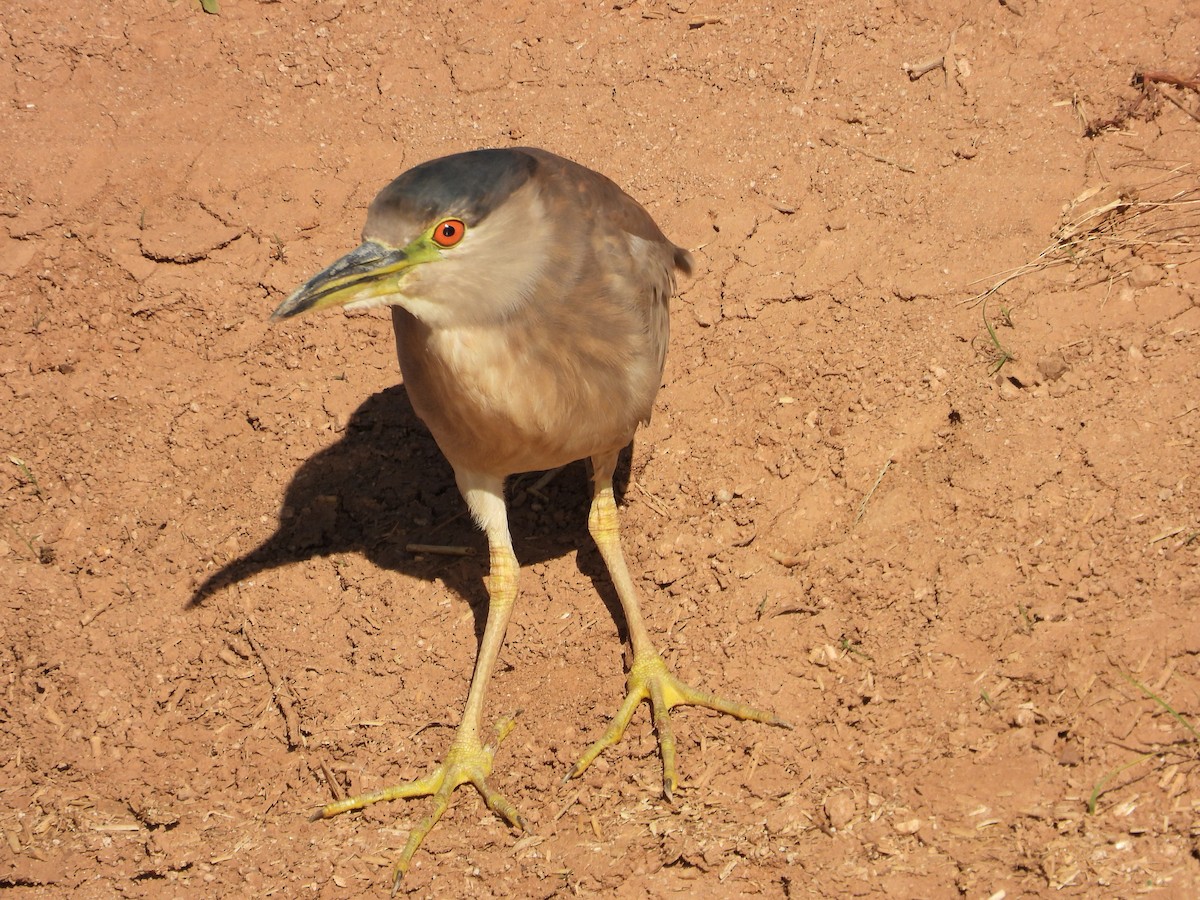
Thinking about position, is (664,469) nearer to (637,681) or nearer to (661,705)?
(637,681)

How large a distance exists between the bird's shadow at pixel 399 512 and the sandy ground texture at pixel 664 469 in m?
0.02

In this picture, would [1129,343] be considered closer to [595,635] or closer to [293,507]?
[595,635]

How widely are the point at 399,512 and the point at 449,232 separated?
92.4 inches

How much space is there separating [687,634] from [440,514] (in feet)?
5.13

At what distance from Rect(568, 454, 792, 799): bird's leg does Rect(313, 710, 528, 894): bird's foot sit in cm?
35

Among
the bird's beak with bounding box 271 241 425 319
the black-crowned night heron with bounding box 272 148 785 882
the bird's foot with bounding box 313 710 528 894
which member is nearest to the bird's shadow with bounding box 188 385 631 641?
the black-crowned night heron with bounding box 272 148 785 882

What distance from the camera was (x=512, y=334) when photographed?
4.07 m

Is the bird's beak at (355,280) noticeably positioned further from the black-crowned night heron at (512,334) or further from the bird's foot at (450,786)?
the bird's foot at (450,786)

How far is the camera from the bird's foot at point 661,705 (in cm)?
455

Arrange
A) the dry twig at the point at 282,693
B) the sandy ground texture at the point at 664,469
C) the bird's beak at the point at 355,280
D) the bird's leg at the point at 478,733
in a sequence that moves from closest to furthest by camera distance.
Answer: the bird's beak at the point at 355,280, the sandy ground texture at the point at 664,469, the bird's leg at the point at 478,733, the dry twig at the point at 282,693

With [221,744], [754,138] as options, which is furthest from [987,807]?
[754,138]

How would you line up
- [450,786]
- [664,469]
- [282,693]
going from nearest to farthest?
[450,786], [282,693], [664,469]

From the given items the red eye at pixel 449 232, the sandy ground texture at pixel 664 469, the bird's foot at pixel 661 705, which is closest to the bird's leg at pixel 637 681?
the bird's foot at pixel 661 705

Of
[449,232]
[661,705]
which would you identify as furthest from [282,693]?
[449,232]
